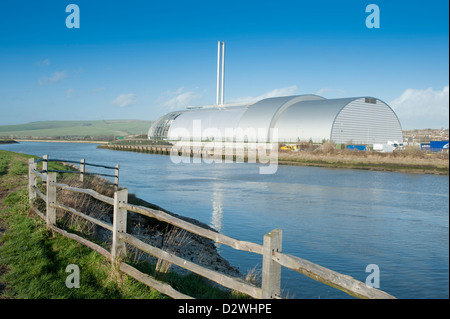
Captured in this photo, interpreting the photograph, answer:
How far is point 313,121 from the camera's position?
65.1m

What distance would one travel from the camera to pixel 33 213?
1062cm

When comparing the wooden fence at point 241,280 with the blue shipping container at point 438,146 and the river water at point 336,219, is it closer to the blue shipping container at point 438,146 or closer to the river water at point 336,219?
the river water at point 336,219

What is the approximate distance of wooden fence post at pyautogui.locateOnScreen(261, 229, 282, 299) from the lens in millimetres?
4863

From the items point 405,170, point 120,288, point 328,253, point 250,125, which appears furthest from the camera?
point 250,125

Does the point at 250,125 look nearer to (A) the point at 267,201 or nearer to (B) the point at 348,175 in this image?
(B) the point at 348,175

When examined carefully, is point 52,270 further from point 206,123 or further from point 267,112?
point 206,123

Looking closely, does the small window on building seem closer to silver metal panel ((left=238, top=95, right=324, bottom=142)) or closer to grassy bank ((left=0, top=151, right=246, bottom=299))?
silver metal panel ((left=238, top=95, right=324, bottom=142))

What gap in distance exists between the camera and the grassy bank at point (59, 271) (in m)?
6.14

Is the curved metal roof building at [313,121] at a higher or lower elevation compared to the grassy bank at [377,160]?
higher

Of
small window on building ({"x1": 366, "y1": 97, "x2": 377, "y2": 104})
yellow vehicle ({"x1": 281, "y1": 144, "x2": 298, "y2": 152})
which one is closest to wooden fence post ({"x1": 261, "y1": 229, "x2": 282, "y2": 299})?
yellow vehicle ({"x1": 281, "y1": 144, "x2": 298, "y2": 152})

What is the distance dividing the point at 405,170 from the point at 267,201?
24.7 m

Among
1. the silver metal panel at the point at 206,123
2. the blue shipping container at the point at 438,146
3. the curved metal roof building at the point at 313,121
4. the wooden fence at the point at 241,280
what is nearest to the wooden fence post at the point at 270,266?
the wooden fence at the point at 241,280

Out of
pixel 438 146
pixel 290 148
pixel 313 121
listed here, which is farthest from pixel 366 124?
pixel 290 148
